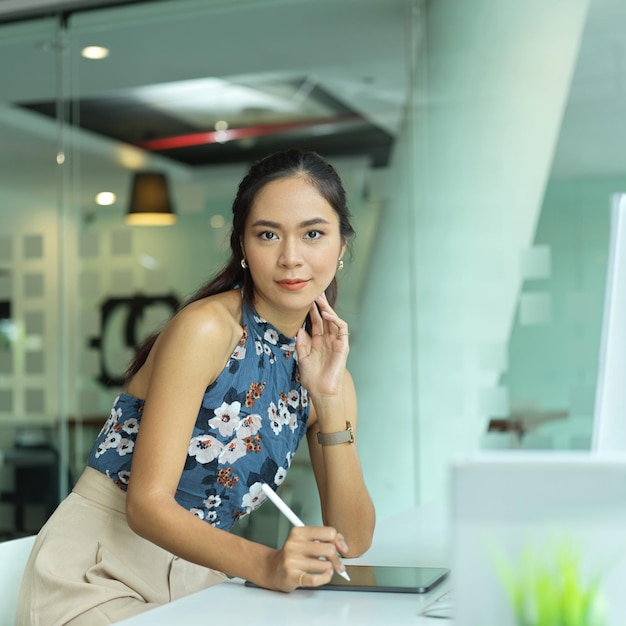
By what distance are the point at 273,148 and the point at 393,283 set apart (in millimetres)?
738

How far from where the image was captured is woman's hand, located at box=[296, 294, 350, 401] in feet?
5.61

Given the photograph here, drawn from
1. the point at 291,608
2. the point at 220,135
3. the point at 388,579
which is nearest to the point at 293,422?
the point at 388,579

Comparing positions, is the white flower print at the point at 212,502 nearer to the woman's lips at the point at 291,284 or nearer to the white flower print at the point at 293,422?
the white flower print at the point at 293,422

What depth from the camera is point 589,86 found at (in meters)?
3.32

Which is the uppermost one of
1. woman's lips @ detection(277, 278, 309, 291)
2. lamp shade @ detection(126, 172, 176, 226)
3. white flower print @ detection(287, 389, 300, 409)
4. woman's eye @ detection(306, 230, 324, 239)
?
lamp shade @ detection(126, 172, 176, 226)

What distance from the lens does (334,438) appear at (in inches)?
66.7

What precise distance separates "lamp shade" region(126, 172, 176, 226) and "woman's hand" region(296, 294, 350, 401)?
2.16m

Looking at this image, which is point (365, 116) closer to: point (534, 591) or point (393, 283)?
point (393, 283)

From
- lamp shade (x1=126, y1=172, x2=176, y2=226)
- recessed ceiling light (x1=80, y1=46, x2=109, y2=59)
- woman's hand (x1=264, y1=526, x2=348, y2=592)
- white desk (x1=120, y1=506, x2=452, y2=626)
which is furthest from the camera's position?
recessed ceiling light (x1=80, y1=46, x2=109, y2=59)

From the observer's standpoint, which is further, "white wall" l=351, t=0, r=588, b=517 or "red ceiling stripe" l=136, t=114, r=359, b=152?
"red ceiling stripe" l=136, t=114, r=359, b=152

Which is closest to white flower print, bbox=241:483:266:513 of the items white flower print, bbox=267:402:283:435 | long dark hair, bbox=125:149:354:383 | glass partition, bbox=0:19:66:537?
white flower print, bbox=267:402:283:435

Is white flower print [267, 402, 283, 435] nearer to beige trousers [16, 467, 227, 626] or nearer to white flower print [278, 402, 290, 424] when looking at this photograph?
white flower print [278, 402, 290, 424]

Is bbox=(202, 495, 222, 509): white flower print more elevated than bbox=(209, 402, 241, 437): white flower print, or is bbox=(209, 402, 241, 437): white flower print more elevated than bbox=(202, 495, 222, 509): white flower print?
bbox=(209, 402, 241, 437): white flower print

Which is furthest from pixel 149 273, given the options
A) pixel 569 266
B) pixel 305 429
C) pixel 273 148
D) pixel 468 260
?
pixel 305 429
